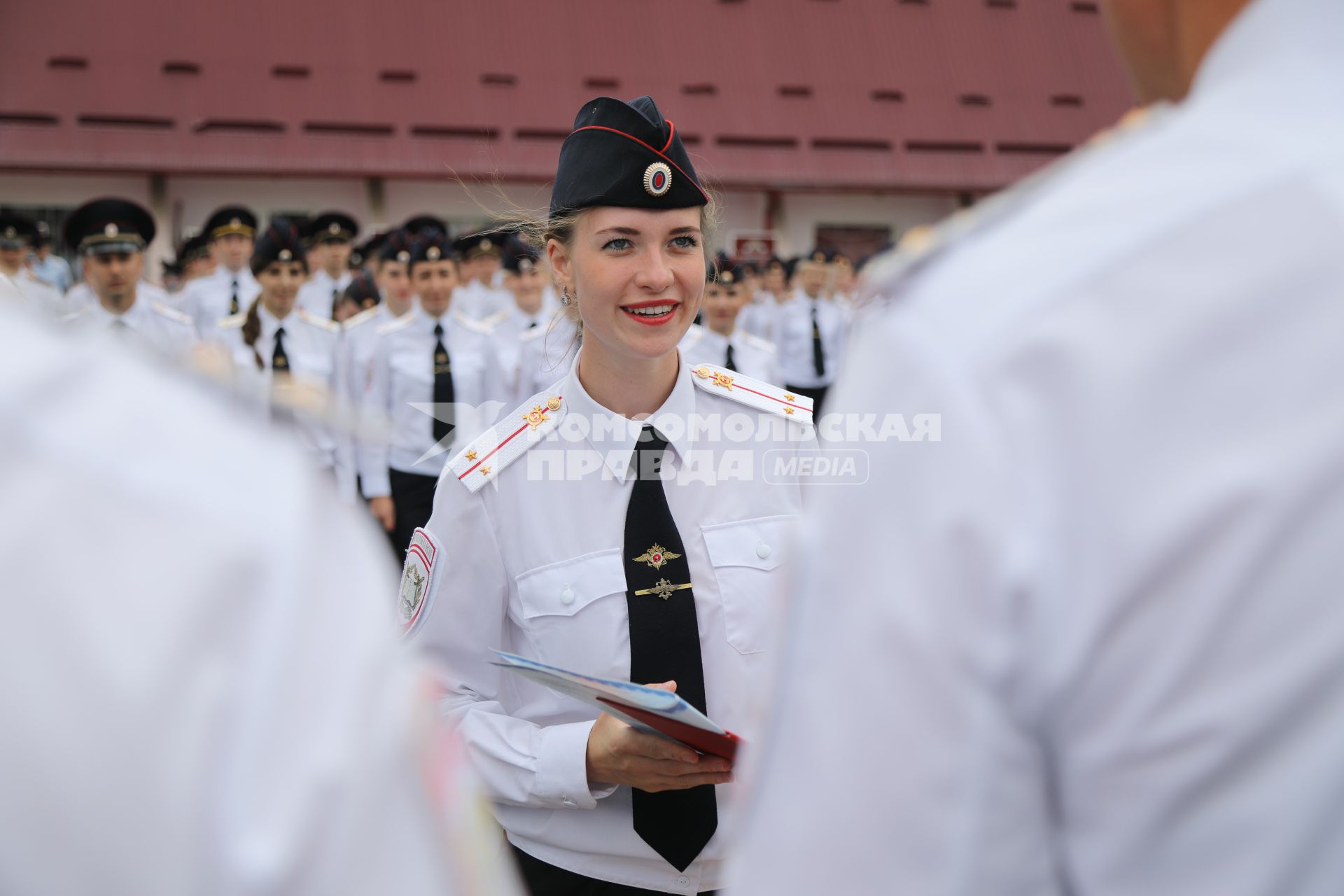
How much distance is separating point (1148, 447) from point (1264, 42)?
1.08 ft

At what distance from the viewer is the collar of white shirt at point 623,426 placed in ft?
7.88

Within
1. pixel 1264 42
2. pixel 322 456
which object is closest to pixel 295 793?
pixel 1264 42

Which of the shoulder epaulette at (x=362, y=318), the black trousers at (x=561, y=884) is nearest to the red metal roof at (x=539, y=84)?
the shoulder epaulette at (x=362, y=318)

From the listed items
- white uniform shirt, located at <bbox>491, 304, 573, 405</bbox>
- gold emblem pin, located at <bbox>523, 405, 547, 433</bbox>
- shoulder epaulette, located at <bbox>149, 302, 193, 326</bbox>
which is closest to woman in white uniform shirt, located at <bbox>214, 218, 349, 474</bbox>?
shoulder epaulette, located at <bbox>149, 302, 193, 326</bbox>

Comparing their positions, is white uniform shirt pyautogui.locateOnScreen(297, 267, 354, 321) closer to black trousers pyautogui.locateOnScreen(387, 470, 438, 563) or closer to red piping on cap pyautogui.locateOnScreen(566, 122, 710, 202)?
black trousers pyautogui.locateOnScreen(387, 470, 438, 563)

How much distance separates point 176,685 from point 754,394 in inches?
80.1

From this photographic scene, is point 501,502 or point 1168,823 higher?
point 501,502

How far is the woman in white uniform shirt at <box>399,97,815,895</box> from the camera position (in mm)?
2139

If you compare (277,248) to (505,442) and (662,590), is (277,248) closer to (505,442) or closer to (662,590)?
(505,442)

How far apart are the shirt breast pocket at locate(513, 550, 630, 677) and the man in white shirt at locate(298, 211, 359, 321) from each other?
35.2 feet

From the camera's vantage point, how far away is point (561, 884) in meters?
2.21

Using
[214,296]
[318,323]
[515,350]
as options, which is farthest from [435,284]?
[214,296]

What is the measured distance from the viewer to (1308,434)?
706mm

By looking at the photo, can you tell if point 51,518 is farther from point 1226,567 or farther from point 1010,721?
point 1226,567
